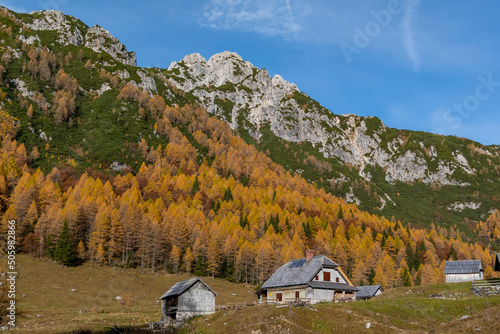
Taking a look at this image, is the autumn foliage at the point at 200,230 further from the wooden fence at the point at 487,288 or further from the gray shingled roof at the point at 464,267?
the wooden fence at the point at 487,288

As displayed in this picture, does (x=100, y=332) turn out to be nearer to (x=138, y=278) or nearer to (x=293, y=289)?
(x=293, y=289)

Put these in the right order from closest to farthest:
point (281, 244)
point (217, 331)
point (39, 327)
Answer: point (217, 331) → point (39, 327) → point (281, 244)

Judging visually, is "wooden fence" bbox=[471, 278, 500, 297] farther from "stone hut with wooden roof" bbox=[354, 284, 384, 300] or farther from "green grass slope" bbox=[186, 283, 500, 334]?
"stone hut with wooden roof" bbox=[354, 284, 384, 300]

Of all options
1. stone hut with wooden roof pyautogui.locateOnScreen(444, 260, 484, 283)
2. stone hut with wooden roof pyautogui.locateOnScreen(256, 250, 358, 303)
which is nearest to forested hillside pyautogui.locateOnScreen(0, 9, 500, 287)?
stone hut with wooden roof pyautogui.locateOnScreen(444, 260, 484, 283)

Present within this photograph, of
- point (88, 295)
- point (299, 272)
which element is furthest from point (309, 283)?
point (88, 295)

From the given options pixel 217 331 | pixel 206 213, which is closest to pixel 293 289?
pixel 217 331

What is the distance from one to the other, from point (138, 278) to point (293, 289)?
51137 millimetres

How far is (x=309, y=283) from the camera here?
51750 millimetres

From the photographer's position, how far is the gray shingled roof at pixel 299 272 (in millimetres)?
53706

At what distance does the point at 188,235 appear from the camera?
371 feet

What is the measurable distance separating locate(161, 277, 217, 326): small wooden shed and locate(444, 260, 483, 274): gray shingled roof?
55779 millimetres

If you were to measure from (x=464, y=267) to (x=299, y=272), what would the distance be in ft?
145

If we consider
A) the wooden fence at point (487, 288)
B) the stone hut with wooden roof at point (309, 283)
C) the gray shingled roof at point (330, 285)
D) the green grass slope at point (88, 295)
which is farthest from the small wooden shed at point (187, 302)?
the wooden fence at point (487, 288)

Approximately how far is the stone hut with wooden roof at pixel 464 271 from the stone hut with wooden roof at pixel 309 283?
3369cm
